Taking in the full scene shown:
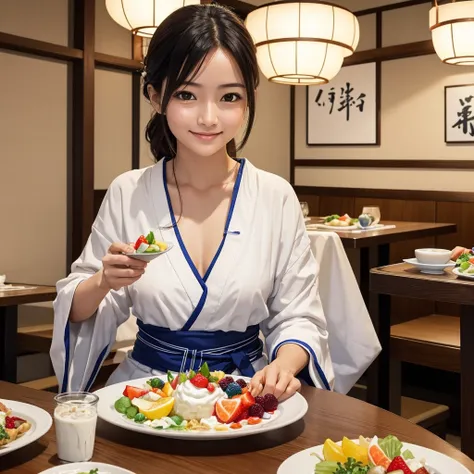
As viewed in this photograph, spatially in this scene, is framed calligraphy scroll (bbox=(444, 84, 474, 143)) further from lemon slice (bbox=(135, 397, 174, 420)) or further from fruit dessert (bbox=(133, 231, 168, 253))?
lemon slice (bbox=(135, 397, 174, 420))

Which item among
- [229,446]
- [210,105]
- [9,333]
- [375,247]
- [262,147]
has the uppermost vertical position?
[262,147]

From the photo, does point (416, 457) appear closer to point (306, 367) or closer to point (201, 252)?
point (306, 367)

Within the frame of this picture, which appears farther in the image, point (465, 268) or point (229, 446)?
point (465, 268)

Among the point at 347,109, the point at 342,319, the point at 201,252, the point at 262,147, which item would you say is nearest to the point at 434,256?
the point at 342,319

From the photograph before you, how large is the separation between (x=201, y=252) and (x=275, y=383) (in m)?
0.45

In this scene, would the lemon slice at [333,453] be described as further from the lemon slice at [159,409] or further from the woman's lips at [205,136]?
the woman's lips at [205,136]

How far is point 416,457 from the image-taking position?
3.51 ft

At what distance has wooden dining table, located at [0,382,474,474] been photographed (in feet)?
3.51

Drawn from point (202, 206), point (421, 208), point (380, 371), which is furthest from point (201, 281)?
point (421, 208)

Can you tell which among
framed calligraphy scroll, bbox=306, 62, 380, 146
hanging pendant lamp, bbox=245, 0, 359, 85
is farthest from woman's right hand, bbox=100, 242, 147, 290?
framed calligraphy scroll, bbox=306, 62, 380, 146

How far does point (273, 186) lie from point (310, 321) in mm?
351

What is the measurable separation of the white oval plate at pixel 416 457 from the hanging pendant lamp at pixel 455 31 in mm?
3173

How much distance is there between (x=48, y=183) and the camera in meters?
4.62

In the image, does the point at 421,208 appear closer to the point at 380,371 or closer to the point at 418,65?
the point at 418,65
